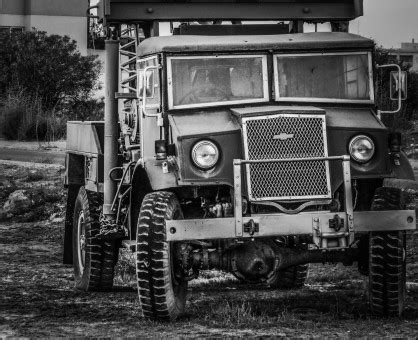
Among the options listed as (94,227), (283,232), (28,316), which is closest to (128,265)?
(94,227)

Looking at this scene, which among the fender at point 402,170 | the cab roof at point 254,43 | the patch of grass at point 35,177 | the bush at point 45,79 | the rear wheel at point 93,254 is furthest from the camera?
the bush at point 45,79

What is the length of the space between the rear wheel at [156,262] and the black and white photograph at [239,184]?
0.01 meters

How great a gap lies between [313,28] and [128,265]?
432 cm

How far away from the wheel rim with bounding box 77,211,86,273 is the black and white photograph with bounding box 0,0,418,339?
0.55 feet

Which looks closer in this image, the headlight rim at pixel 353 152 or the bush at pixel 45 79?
the headlight rim at pixel 353 152

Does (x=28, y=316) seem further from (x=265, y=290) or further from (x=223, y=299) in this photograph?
(x=265, y=290)

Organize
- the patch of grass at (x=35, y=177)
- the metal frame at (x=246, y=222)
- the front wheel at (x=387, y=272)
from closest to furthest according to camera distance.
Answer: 1. the metal frame at (x=246, y=222)
2. the front wheel at (x=387, y=272)
3. the patch of grass at (x=35, y=177)

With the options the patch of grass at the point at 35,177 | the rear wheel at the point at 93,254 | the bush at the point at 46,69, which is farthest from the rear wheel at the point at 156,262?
the bush at the point at 46,69

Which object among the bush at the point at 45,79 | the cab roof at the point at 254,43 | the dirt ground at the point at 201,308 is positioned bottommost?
the dirt ground at the point at 201,308

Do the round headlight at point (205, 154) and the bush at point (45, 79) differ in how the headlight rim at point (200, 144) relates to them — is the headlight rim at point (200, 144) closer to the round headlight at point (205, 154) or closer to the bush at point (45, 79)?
the round headlight at point (205, 154)

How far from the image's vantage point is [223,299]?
12195 millimetres

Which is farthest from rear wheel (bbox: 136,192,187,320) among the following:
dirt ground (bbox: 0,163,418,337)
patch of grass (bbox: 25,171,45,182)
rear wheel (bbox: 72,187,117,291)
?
patch of grass (bbox: 25,171,45,182)

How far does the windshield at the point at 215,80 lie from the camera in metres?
11.3

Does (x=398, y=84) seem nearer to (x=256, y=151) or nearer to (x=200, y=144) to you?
(x=256, y=151)
